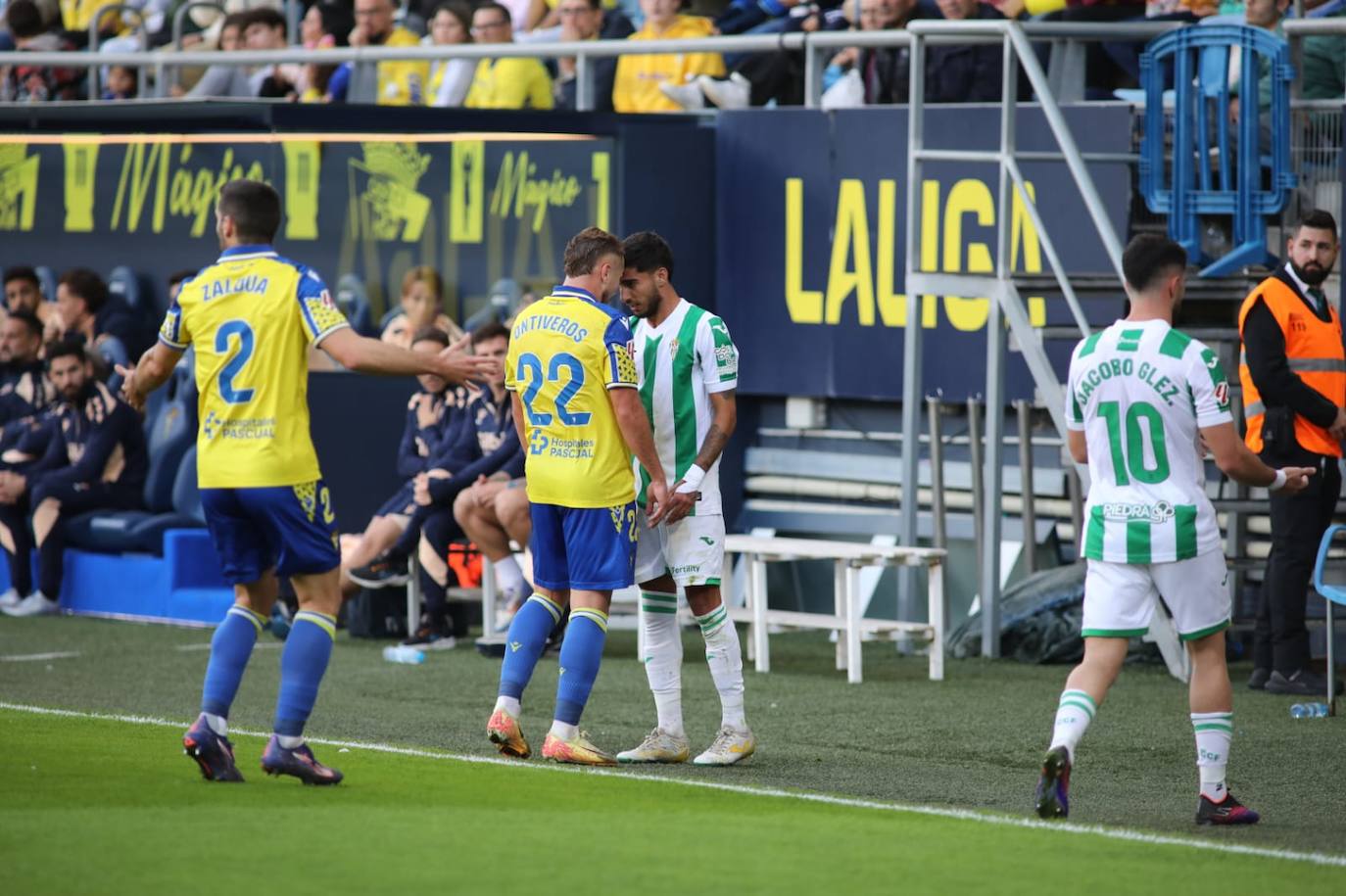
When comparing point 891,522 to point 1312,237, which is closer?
point 1312,237

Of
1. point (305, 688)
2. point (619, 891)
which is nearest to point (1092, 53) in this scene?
point (305, 688)

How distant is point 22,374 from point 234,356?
8740mm

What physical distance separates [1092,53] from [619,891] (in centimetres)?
905

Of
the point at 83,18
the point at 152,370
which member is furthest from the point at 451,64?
the point at 152,370

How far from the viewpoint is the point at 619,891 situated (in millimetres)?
5695

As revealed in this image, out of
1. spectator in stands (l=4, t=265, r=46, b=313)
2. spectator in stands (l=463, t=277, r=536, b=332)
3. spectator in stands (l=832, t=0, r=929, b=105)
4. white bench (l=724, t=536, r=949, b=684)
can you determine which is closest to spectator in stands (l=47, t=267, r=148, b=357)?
spectator in stands (l=4, t=265, r=46, b=313)

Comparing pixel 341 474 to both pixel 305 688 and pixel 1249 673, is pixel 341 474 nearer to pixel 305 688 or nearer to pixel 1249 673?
pixel 1249 673

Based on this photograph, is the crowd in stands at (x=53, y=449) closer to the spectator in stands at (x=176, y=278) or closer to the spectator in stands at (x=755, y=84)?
the spectator in stands at (x=176, y=278)

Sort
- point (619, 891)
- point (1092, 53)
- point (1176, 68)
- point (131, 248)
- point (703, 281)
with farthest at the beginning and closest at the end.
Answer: point (131, 248)
point (703, 281)
point (1092, 53)
point (1176, 68)
point (619, 891)

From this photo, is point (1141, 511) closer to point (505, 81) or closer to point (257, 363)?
point (257, 363)

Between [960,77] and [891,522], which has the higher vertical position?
[960,77]

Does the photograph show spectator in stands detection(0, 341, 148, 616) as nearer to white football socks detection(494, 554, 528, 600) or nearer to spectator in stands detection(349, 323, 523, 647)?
spectator in stands detection(349, 323, 523, 647)

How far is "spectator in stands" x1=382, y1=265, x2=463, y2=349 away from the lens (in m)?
14.2

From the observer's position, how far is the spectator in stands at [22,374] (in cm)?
1542
